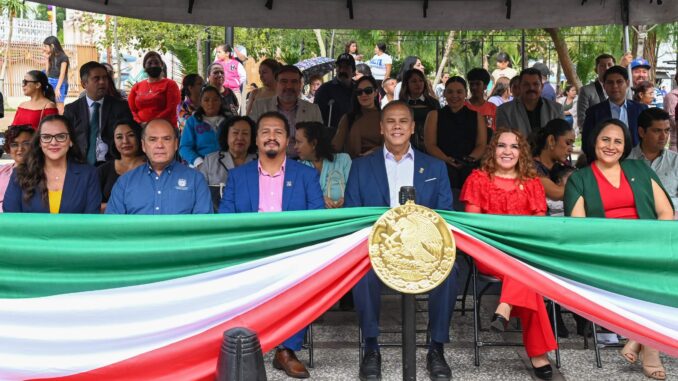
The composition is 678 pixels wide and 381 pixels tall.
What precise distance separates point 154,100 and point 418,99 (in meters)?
2.75

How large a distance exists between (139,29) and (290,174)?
16897 mm

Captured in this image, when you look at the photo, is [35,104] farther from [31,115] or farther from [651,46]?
[651,46]

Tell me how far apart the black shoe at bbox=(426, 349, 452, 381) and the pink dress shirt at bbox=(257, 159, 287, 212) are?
1327 millimetres

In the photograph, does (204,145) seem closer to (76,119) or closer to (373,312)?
(76,119)

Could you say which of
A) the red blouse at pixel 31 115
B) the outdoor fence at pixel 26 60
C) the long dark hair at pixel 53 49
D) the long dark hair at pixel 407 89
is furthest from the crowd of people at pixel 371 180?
the outdoor fence at pixel 26 60

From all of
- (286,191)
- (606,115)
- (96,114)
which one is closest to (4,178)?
(96,114)

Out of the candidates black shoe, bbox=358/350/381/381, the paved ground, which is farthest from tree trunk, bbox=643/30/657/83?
black shoe, bbox=358/350/381/381

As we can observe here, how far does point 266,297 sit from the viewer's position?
13.7ft

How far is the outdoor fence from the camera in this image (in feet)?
125

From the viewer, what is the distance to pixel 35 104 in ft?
29.0

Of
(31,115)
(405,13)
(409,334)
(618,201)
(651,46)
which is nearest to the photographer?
(409,334)

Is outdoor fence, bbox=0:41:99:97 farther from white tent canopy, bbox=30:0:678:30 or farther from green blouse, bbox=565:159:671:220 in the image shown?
green blouse, bbox=565:159:671:220

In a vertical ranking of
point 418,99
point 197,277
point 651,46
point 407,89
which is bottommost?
point 197,277

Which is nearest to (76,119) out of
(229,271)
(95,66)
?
(95,66)
